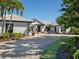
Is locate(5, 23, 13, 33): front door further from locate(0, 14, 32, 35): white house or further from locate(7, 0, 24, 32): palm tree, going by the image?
locate(7, 0, 24, 32): palm tree

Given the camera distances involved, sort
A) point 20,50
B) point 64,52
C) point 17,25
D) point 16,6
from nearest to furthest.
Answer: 1. point 64,52
2. point 20,50
3. point 16,6
4. point 17,25

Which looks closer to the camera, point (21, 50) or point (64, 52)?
point (64, 52)

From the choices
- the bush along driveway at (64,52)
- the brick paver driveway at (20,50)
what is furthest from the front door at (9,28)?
the bush along driveway at (64,52)

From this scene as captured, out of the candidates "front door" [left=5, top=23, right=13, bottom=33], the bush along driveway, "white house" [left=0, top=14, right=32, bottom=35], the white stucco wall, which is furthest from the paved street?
the white stucco wall

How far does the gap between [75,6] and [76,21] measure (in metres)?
1.67

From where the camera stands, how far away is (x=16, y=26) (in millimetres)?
34688

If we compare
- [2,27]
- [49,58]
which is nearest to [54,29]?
[2,27]

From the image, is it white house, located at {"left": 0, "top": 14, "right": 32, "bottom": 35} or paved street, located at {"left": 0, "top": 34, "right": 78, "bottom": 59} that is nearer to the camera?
paved street, located at {"left": 0, "top": 34, "right": 78, "bottom": 59}

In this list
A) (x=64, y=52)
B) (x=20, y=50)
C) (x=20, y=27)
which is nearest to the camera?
(x=64, y=52)

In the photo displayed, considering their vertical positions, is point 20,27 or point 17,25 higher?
point 17,25

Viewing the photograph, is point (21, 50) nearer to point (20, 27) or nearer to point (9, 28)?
point (9, 28)

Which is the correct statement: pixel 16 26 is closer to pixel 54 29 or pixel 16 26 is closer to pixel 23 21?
pixel 23 21

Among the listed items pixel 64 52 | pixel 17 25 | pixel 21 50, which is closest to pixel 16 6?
pixel 17 25

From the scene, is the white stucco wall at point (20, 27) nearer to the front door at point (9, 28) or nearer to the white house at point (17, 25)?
the white house at point (17, 25)
